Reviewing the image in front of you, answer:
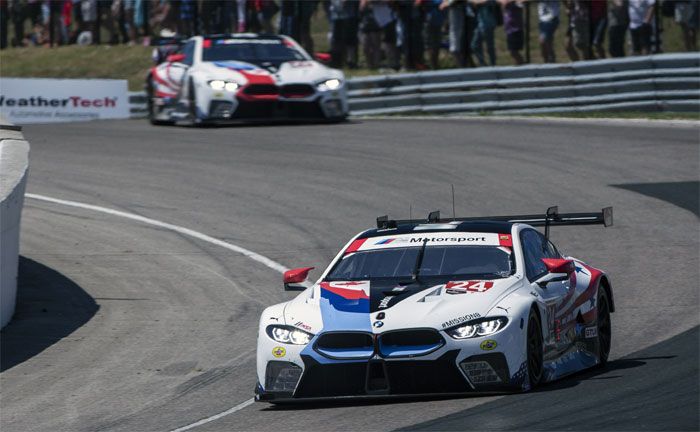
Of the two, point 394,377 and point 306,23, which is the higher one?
point 306,23

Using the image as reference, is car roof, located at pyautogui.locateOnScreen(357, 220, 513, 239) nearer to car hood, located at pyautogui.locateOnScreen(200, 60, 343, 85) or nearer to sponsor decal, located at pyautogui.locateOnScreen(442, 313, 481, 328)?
sponsor decal, located at pyautogui.locateOnScreen(442, 313, 481, 328)

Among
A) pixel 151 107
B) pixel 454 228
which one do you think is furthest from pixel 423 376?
pixel 151 107

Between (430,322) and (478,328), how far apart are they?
313 mm

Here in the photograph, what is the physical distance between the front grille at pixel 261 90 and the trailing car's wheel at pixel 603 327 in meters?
13.5

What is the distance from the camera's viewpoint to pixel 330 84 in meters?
24.3

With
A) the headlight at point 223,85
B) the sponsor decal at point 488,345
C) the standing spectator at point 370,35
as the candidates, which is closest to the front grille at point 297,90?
the headlight at point 223,85

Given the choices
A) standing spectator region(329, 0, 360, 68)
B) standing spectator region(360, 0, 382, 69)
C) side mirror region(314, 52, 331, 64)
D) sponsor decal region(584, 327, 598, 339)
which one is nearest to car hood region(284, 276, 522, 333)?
sponsor decal region(584, 327, 598, 339)

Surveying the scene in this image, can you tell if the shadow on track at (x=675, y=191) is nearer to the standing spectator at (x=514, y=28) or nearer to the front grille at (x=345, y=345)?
the standing spectator at (x=514, y=28)

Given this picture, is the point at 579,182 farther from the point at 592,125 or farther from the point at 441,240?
the point at 441,240

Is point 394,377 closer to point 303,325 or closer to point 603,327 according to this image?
point 303,325

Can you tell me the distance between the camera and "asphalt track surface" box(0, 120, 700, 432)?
9.45 m

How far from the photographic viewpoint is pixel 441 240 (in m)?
10.4

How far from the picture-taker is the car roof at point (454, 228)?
34.4 ft

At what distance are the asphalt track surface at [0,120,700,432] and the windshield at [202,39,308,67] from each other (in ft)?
4.04
